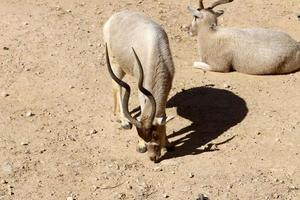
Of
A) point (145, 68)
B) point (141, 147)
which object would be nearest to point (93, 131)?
point (141, 147)

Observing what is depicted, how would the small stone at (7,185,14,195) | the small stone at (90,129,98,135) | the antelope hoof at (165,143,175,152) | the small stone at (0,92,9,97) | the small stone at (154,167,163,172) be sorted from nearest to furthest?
1. the small stone at (7,185,14,195)
2. the small stone at (154,167,163,172)
3. the antelope hoof at (165,143,175,152)
4. the small stone at (90,129,98,135)
5. the small stone at (0,92,9,97)

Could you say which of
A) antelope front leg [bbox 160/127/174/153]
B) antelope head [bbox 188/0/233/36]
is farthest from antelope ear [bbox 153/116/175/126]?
antelope head [bbox 188/0/233/36]

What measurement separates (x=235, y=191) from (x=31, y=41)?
7.19 metres

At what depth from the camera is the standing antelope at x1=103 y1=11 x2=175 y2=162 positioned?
37.7ft

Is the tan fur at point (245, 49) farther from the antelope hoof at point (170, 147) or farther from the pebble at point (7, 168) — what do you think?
the pebble at point (7, 168)

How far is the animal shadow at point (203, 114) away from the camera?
12.4 metres

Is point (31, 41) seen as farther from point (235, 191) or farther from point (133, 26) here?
point (235, 191)

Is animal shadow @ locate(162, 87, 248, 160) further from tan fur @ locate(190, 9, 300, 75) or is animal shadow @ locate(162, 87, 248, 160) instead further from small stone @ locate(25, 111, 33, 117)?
small stone @ locate(25, 111, 33, 117)

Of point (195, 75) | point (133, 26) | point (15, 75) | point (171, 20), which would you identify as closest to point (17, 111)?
point (15, 75)

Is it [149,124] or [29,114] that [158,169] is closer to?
[149,124]

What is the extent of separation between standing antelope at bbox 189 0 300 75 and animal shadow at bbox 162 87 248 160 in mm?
1222

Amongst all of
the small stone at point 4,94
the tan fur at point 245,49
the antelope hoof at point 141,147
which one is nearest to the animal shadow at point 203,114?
the antelope hoof at point 141,147

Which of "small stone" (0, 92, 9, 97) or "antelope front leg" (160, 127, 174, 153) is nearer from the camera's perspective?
"antelope front leg" (160, 127, 174, 153)

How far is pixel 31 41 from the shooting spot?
16.0 meters
